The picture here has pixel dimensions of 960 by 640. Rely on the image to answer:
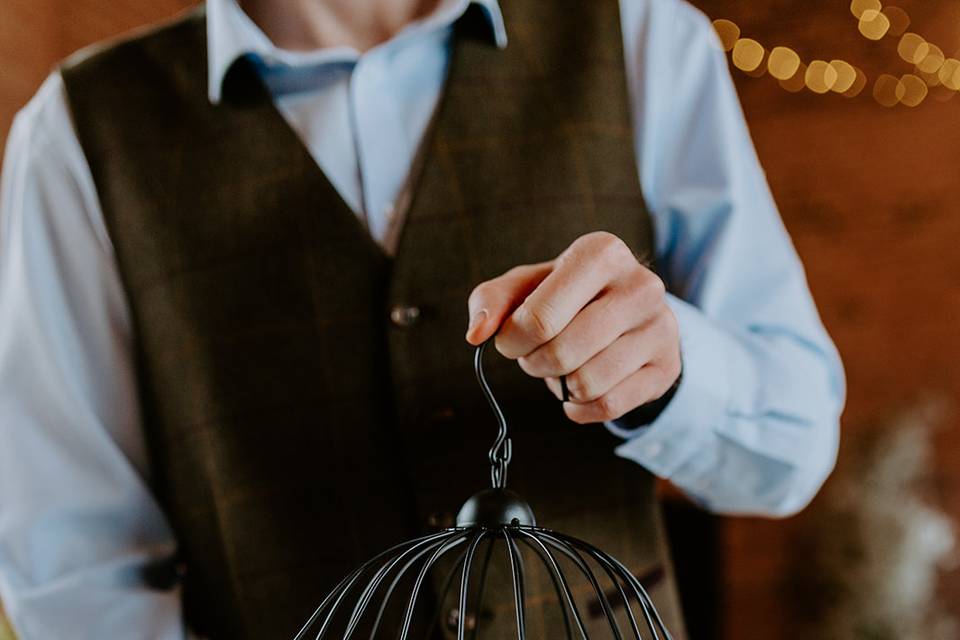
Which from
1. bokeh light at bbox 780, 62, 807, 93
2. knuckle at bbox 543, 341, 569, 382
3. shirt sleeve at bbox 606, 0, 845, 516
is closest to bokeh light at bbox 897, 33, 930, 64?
bokeh light at bbox 780, 62, 807, 93

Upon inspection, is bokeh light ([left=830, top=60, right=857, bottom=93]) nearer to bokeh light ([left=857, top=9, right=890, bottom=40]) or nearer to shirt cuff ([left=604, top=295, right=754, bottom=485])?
bokeh light ([left=857, top=9, right=890, bottom=40])

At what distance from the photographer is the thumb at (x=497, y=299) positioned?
38 centimetres

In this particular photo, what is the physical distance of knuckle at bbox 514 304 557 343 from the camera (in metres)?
0.37

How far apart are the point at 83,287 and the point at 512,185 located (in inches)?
12.9

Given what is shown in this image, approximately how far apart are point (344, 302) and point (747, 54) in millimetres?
1811

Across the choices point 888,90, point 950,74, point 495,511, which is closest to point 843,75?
point 888,90

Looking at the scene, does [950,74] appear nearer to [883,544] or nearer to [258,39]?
[883,544]

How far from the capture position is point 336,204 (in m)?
0.61

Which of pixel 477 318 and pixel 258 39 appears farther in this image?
pixel 258 39

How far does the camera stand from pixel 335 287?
62cm

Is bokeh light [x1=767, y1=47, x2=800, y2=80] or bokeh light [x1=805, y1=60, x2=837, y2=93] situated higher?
bokeh light [x1=767, y1=47, x2=800, y2=80]

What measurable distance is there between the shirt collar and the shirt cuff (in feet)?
0.82

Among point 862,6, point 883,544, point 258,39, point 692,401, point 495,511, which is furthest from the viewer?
point 862,6

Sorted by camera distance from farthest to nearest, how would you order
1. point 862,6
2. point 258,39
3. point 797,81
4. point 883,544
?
point 797,81, point 862,6, point 883,544, point 258,39
